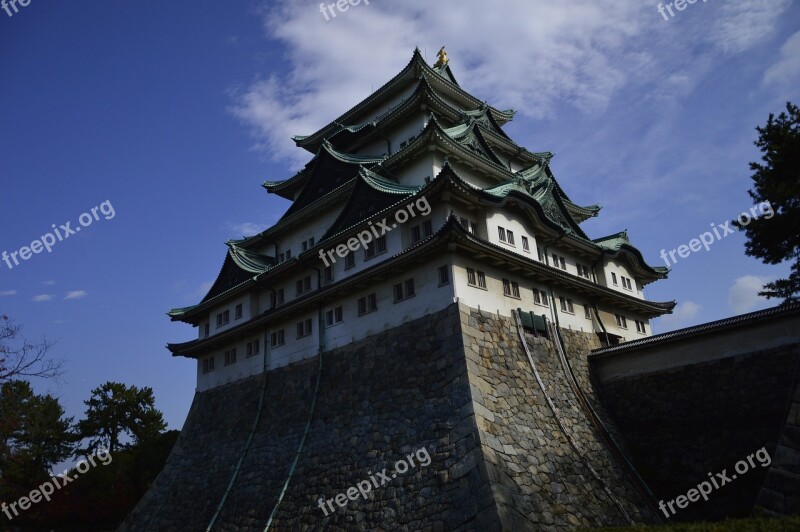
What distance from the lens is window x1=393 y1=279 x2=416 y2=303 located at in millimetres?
23062

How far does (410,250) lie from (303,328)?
851cm

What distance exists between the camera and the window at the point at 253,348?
30.3 meters

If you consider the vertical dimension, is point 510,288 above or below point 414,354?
above

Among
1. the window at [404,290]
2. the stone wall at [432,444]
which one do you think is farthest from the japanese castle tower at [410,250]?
the stone wall at [432,444]

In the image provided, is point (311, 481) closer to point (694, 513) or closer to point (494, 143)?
point (694, 513)

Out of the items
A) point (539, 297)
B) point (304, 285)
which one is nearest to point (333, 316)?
point (304, 285)

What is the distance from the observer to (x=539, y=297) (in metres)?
25.2

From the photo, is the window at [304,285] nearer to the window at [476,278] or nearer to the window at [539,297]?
the window at [476,278]

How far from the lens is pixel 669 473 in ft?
69.4

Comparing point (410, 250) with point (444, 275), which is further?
point (410, 250)

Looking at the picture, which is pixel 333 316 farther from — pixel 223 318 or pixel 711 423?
pixel 711 423

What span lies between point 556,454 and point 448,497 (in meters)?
4.76

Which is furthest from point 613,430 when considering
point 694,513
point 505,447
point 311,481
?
point 311,481

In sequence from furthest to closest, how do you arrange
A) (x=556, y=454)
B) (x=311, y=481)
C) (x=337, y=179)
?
(x=337, y=179)
(x=311, y=481)
(x=556, y=454)
